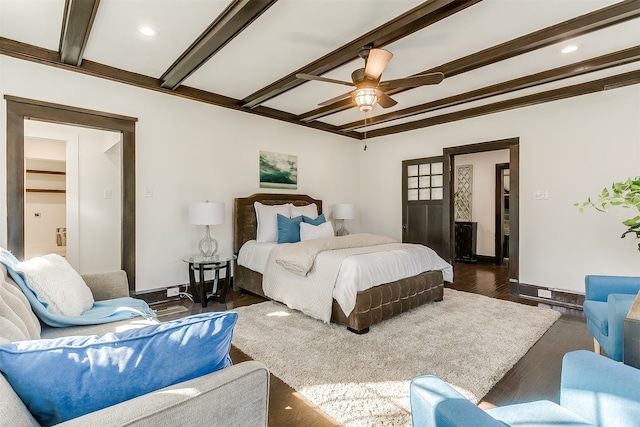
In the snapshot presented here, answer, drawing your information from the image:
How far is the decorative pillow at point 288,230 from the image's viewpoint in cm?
438

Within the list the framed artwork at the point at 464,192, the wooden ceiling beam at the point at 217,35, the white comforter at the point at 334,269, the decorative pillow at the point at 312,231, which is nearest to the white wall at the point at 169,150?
the wooden ceiling beam at the point at 217,35

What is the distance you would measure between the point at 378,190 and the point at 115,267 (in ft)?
15.8

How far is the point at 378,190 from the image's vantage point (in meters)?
6.23

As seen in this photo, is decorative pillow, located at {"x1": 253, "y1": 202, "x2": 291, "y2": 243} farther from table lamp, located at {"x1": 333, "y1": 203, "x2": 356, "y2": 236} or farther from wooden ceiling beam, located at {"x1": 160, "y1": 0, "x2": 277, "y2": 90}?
wooden ceiling beam, located at {"x1": 160, "y1": 0, "x2": 277, "y2": 90}

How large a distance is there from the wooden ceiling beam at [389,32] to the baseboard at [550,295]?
3589 millimetres

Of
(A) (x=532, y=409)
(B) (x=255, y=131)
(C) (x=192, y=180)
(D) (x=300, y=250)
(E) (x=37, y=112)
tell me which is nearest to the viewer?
(A) (x=532, y=409)

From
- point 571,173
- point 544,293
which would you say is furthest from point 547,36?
point 544,293

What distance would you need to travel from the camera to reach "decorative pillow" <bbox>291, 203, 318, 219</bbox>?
4889mm

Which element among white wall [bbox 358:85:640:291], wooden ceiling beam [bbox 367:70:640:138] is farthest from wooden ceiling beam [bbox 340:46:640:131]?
white wall [bbox 358:85:640:291]

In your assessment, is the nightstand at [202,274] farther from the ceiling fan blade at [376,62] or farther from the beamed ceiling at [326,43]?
the ceiling fan blade at [376,62]

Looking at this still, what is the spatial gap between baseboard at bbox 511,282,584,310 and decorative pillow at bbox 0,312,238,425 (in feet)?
14.6

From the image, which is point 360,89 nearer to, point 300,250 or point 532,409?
point 300,250

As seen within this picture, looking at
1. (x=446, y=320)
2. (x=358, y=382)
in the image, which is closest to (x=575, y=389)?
(x=358, y=382)

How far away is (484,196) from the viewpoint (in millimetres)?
6988
